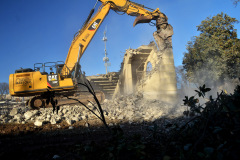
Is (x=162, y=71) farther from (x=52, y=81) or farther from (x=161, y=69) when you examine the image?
(x=52, y=81)

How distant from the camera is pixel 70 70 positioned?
10680 millimetres

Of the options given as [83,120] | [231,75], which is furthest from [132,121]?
[231,75]

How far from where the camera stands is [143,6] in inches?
451

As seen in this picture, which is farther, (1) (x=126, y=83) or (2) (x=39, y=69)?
(1) (x=126, y=83)

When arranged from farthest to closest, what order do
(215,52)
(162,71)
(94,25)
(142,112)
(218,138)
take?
(215,52) → (94,25) → (162,71) → (142,112) → (218,138)

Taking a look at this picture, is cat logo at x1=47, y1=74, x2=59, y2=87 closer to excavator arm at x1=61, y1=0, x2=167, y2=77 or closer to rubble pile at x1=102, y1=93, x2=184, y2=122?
excavator arm at x1=61, y1=0, x2=167, y2=77

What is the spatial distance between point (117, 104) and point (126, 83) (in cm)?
437

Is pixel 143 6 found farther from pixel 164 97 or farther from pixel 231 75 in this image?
Result: pixel 231 75

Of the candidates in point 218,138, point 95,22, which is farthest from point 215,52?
point 218,138

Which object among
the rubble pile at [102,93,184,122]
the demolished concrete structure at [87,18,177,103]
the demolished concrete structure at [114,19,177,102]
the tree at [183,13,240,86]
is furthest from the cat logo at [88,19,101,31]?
the tree at [183,13,240,86]

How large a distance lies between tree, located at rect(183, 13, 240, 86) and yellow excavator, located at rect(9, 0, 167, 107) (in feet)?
19.9

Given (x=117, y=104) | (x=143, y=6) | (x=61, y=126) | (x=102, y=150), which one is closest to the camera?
(x=102, y=150)

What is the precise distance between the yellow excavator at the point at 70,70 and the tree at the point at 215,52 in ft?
19.9

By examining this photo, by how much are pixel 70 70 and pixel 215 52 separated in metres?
11.9
